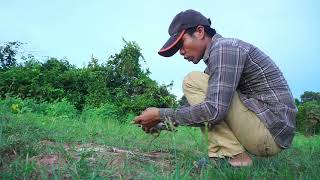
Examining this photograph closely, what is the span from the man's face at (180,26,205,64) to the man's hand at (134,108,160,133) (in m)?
0.46

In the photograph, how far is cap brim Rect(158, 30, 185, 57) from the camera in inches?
139

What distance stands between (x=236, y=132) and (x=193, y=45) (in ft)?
2.21

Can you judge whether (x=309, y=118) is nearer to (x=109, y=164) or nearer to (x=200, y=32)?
(x=200, y=32)

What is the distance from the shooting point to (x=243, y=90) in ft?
11.7

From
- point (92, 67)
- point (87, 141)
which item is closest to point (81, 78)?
point (92, 67)

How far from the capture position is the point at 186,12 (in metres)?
3.54

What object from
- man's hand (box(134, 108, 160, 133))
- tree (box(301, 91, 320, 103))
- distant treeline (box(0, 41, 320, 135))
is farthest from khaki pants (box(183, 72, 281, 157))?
tree (box(301, 91, 320, 103))

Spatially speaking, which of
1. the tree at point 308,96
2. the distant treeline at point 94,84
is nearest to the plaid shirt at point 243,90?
the distant treeline at point 94,84

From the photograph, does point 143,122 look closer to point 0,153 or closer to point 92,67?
point 0,153

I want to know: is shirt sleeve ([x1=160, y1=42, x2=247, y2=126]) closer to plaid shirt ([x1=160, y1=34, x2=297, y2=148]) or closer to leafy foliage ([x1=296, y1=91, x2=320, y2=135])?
plaid shirt ([x1=160, y1=34, x2=297, y2=148])

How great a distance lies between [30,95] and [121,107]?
293cm

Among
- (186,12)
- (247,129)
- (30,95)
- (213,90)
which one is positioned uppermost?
(30,95)

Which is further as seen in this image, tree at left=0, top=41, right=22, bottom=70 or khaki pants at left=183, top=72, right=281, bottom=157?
tree at left=0, top=41, right=22, bottom=70

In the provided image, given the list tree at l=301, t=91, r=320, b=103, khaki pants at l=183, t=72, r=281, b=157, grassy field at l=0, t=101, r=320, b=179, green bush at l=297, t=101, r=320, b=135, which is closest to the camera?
grassy field at l=0, t=101, r=320, b=179
